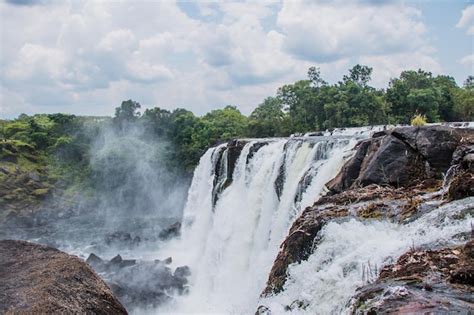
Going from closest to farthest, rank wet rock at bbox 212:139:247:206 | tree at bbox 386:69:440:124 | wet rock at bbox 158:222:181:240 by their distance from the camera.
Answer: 1. wet rock at bbox 212:139:247:206
2. wet rock at bbox 158:222:181:240
3. tree at bbox 386:69:440:124

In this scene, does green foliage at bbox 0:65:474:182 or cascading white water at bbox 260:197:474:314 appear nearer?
cascading white water at bbox 260:197:474:314

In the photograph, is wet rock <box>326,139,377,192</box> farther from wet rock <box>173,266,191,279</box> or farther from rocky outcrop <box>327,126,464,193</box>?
wet rock <box>173,266,191,279</box>

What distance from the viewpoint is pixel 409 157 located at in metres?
9.21

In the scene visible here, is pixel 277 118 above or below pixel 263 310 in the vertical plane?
above

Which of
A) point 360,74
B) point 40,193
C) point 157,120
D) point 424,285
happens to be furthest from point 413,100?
point 40,193

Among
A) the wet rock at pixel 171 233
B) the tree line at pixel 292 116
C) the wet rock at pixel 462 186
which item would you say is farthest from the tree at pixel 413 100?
the wet rock at pixel 462 186

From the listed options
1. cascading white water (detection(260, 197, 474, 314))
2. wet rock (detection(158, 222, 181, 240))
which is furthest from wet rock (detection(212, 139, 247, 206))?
cascading white water (detection(260, 197, 474, 314))

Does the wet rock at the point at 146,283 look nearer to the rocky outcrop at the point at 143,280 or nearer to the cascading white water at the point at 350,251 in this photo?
the rocky outcrop at the point at 143,280

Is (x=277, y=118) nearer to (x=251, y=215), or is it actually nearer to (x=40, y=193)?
(x=40, y=193)

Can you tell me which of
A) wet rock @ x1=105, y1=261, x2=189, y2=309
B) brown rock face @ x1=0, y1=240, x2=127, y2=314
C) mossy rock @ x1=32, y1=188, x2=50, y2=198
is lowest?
wet rock @ x1=105, y1=261, x2=189, y2=309

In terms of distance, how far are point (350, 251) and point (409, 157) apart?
13.3 ft

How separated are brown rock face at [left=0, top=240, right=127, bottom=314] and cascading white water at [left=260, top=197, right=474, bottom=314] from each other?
2.52 m

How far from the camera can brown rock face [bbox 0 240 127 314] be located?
5.91 m

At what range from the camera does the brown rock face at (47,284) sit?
5.91 metres
